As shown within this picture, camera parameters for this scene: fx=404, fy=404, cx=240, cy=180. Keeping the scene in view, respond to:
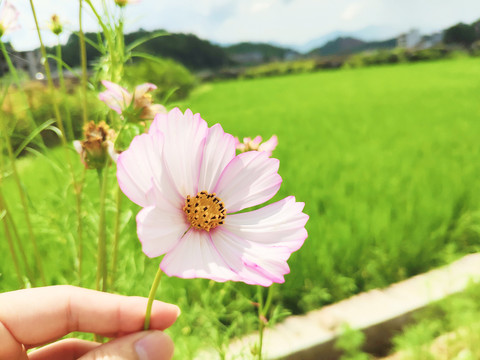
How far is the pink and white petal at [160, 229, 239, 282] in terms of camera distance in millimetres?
267

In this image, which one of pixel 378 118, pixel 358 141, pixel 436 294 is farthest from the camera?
pixel 378 118

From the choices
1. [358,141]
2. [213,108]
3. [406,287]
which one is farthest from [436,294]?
[213,108]

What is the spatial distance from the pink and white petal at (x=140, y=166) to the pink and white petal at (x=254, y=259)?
0.08 meters

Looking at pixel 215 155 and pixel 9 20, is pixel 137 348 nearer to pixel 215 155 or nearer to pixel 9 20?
pixel 215 155

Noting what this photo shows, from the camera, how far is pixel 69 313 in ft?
1.85

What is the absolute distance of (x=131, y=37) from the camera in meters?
0.77

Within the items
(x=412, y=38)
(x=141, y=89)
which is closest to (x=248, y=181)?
(x=141, y=89)

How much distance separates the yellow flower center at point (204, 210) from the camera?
0.33 metres

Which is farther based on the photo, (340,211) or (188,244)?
(340,211)

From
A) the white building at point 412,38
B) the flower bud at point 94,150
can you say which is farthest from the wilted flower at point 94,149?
the white building at point 412,38

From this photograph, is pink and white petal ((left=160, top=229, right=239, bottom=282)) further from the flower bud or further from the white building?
the white building

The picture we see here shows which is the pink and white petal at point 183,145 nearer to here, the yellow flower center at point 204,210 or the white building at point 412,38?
the yellow flower center at point 204,210

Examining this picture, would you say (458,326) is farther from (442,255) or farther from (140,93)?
(140,93)

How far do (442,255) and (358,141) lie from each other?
2047 mm
